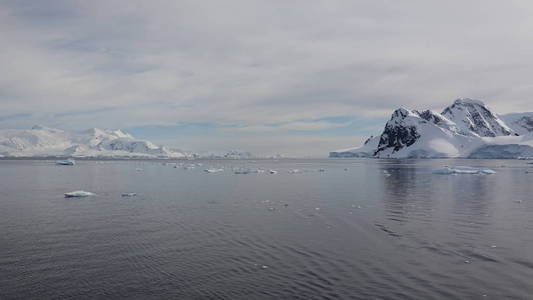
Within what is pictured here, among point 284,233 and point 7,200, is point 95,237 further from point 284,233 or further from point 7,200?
point 7,200

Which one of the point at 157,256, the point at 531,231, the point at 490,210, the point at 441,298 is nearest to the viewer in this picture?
the point at 441,298

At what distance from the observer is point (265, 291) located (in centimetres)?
1332

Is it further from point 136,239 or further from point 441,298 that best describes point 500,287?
point 136,239

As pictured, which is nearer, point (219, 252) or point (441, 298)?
point (441, 298)

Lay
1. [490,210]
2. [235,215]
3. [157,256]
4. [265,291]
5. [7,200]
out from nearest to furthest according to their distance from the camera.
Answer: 1. [265,291]
2. [157,256]
3. [235,215]
4. [490,210]
5. [7,200]

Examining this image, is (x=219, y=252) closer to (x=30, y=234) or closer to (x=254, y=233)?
(x=254, y=233)

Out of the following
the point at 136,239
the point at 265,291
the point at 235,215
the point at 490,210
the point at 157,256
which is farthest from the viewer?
the point at 490,210

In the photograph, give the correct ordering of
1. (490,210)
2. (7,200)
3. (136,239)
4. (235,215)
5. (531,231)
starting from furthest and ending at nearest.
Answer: (7,200) → (490,210) → (235,215) → (531,231) → (136,239)

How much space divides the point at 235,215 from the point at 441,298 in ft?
59.8

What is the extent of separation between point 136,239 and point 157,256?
12.9 feet

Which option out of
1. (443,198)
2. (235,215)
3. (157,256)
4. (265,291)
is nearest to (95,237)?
(157,256)

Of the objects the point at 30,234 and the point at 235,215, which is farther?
the point at 235,215

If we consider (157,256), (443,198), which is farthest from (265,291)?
(443,198)

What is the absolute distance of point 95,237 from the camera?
21.5 m
